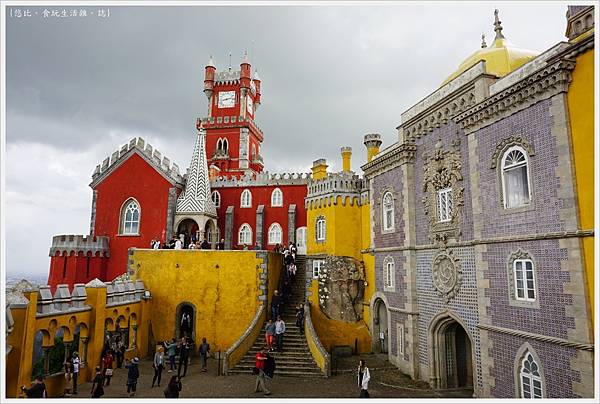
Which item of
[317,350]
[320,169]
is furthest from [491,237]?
[320,169]

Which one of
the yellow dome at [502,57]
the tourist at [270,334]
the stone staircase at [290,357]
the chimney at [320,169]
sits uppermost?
the yellow dome at [502,57]

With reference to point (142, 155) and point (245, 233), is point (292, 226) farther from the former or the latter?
point (142, 155)

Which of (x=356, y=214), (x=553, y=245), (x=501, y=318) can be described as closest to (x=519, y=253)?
(x=553, y=245)

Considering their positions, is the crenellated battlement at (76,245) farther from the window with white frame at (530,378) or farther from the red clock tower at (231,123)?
the window with white frame at (530,378)

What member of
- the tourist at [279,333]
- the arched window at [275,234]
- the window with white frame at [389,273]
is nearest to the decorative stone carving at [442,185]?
the window with white frame at [389,273]

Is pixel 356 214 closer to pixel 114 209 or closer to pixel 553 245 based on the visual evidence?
pixel 553 245

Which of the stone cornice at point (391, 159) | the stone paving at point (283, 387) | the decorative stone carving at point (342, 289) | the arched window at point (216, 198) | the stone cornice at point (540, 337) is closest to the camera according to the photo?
the stone cornice at point (540, 337)

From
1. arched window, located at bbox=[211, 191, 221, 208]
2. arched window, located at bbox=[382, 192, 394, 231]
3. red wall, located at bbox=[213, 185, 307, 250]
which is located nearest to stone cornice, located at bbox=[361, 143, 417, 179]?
arched window, located at bbox=[382, 192, 394, 231]

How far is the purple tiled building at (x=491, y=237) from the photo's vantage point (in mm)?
9609

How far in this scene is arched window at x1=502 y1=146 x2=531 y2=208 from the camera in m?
11.0

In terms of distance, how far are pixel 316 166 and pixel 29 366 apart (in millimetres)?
18564

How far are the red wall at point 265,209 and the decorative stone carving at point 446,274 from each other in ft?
50.5

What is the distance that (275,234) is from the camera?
97.8ft

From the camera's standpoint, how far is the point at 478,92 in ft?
42.5
